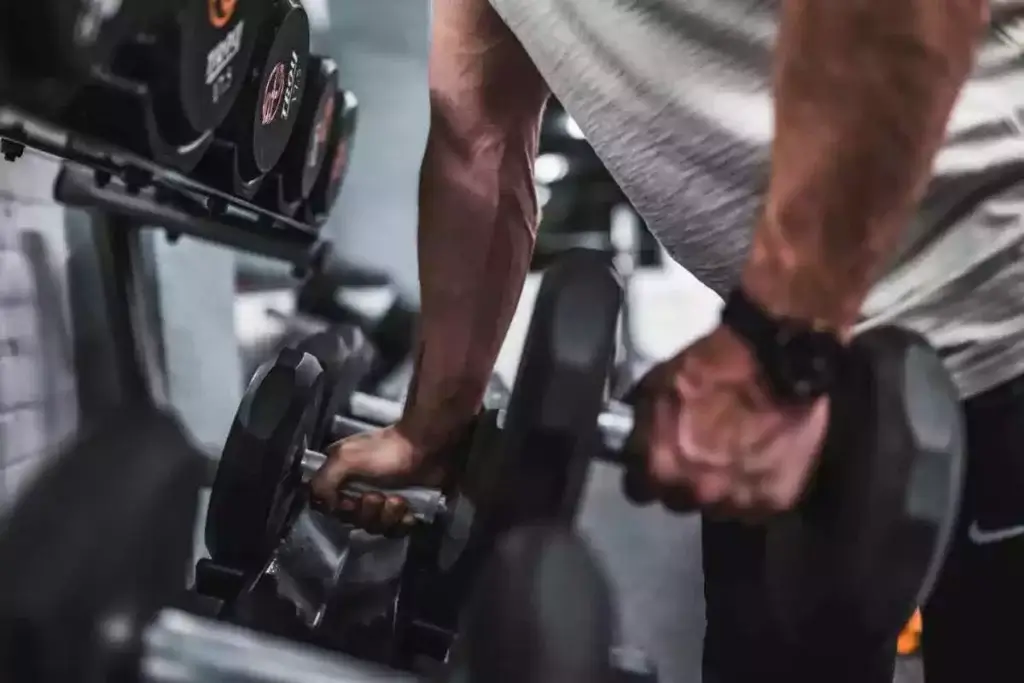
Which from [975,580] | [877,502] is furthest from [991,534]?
[877,502]

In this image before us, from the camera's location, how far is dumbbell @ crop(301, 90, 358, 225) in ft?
4.11

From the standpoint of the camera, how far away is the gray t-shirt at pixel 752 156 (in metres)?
0.58

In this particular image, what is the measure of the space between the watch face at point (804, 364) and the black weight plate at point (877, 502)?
0.02 m

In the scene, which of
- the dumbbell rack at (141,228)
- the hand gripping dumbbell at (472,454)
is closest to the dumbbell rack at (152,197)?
the dumbbell rack at (141,228)

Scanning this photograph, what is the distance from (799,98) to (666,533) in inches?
41.3

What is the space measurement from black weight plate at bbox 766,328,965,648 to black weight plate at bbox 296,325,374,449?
1.83 ft

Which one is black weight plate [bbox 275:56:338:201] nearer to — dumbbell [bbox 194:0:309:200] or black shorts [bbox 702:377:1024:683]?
dumbbell [bbox 194:0:309:200]

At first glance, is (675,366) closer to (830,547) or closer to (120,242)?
(830,547)

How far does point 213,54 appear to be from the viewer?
0.71 meters

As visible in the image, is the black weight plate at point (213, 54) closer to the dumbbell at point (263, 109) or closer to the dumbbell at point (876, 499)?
the dumbbell at point (263, 109)

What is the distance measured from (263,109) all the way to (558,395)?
49cm

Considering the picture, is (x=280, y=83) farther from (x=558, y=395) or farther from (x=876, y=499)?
(x=876, y=499)

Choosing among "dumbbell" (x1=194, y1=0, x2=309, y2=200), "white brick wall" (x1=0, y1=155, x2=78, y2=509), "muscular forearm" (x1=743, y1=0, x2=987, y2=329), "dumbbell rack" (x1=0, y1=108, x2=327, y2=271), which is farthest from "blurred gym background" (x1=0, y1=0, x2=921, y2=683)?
"muscular forearm" (x1=743, y1=0, x2=987, y2=329)

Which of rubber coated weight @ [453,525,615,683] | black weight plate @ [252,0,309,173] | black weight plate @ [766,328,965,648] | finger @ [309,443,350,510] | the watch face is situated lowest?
finger @ [309,443,350,510]
